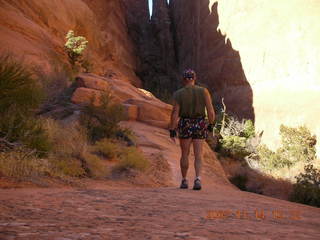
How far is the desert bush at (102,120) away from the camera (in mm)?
11383

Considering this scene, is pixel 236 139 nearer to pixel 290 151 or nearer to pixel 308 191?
pixel 290 151

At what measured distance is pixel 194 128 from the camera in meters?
6.83

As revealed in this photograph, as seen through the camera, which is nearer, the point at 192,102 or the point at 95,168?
the point at 192,102

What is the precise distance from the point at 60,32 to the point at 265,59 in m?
18.3

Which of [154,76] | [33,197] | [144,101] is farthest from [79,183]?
[154,76]

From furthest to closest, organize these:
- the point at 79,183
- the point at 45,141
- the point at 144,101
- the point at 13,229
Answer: the point at 144,101
the point at 45,141
the point at 79,183
the point at 13,229

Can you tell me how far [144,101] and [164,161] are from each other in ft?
21.9

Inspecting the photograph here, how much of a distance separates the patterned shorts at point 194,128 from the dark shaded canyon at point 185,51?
2665cm

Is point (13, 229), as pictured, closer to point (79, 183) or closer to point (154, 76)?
point (79, 183)

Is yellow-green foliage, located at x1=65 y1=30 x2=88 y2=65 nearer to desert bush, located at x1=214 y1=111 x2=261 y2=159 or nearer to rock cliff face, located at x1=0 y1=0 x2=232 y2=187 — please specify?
rock cliff face, located at x1=0 y1=0 x2=232 y2=187

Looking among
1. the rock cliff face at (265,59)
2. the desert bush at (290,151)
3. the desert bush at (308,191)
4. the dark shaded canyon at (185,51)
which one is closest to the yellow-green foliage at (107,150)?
the desert bush at (308,191)

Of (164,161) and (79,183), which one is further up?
(164,161)

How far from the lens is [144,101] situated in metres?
17.2

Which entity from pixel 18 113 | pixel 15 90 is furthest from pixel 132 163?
pixel 15 90
